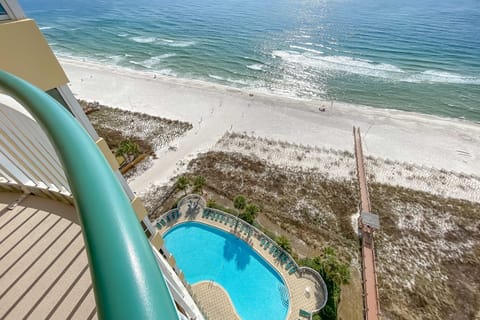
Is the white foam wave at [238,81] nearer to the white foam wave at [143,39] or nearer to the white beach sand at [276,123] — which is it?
the white beach sand at [276,123]

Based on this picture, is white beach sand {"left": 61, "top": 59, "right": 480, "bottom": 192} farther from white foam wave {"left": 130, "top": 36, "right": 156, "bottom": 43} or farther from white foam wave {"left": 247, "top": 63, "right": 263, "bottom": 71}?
white foam wave {"left": 130, "top": 36, "right": 156, "bottom": 43}

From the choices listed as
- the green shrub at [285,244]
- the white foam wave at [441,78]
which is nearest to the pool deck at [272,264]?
the green shrub at [285,244]

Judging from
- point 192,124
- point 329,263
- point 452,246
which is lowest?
point 452,246

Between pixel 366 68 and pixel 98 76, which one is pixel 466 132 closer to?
pixel 366 68

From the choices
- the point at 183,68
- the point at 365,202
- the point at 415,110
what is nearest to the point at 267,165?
the point at 365,202

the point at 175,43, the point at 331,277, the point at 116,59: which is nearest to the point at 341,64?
the point at 175,43

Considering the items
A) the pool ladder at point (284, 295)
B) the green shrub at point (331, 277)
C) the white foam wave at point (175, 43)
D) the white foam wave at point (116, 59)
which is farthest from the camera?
the white foam wave at point (175, 43)
